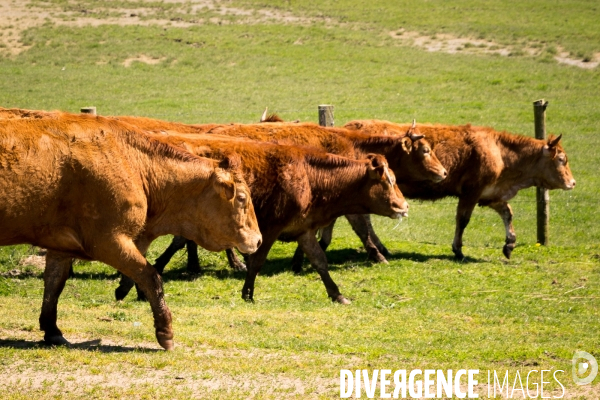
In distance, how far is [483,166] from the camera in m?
17.8

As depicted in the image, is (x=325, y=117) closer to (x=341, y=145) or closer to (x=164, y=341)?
(x=341, y=145)

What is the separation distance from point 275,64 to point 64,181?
32505 millimetres

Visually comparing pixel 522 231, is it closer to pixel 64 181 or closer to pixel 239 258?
pixel 239 258

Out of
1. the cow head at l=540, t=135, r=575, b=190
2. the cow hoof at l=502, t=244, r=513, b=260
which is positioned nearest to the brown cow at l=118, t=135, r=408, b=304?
the cow hoof at l=502, t=244, r=513, b=260

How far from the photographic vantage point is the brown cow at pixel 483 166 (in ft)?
57.2

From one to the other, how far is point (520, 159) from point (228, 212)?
9.37 meters

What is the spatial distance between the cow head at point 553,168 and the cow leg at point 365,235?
4.06 m

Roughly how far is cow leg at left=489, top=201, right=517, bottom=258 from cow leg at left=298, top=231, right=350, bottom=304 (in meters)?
4.92

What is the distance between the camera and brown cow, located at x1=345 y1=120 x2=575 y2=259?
687 inches

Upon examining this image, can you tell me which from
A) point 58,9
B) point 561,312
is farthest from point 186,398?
point 58,9

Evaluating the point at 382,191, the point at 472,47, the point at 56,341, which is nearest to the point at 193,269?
the point at 382,191

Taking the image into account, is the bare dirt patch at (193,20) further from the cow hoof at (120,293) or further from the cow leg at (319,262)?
the cow hoof at (120,293)

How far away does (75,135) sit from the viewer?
31.3 feet

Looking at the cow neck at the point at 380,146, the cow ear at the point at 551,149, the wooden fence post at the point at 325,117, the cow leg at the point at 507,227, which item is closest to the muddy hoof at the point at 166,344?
the cow neck at the point at 380,146
